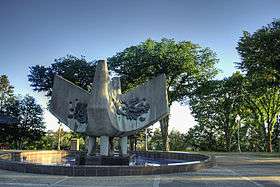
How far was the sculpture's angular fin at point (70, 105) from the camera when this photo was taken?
69.0 feet

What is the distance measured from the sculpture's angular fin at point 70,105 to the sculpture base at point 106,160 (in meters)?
1.85

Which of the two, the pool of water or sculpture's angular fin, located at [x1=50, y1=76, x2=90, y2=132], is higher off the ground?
sculpture's angular fin, located at [x1=50, y1=76, x2=90, y2=132]

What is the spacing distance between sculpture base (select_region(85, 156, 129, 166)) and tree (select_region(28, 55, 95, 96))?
910 inches

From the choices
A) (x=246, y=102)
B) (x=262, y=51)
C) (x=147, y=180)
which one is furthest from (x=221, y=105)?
(x=147, y=180)

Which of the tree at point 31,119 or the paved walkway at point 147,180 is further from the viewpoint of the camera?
the tree at point 31,119

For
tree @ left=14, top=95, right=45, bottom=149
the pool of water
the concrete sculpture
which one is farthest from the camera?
tree @ left=14, top=95, right=45, bottom=149

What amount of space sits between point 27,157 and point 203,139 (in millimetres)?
36496

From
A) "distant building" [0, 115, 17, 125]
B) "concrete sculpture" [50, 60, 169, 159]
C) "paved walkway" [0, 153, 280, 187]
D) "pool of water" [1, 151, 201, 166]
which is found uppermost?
"distant building" [0, 115, 17, 125]

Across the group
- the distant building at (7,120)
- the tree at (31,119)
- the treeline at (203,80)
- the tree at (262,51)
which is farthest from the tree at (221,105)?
the distant building at (7,120)

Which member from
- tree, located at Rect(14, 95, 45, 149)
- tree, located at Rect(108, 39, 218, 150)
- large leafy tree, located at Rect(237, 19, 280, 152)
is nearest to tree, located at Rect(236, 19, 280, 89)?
large leafy tree, located at Rect(237, 19, 280, 152)

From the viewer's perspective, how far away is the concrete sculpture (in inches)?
765

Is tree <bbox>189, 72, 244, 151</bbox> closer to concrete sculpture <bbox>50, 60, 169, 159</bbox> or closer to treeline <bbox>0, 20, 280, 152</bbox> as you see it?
treeline <bbox>0, 20, 280, 152</bbox>

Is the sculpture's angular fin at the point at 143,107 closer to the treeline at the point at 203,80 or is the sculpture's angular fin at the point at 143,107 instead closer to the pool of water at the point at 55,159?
the pool of water at the point at 55,159

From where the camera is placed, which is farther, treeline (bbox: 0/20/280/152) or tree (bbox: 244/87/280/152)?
tree (bbox: 244/87/280/152)
